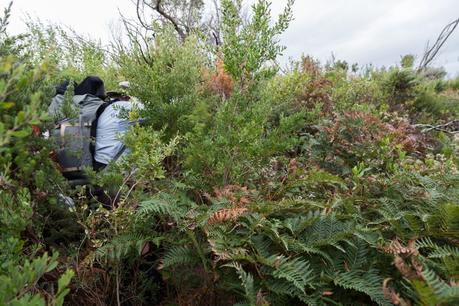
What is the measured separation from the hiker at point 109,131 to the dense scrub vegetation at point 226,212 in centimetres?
20

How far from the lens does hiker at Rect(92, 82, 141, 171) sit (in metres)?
2.86

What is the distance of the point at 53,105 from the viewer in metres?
2.92

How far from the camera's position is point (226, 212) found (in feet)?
6.35

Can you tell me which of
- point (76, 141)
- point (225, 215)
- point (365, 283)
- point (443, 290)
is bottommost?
point (365, 283)

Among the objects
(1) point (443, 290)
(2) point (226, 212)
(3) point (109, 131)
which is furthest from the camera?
(3) point (109, 131)

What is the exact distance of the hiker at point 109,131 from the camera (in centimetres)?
286

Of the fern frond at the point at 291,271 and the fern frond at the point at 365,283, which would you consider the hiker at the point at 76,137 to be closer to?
the fern frond at the point at 291,271

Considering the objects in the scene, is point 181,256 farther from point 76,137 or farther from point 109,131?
point 109,131

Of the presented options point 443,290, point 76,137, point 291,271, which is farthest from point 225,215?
point 76,137

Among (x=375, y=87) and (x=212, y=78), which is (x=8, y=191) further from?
(x=375, y=87)

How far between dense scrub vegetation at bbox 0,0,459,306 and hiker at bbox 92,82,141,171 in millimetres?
196

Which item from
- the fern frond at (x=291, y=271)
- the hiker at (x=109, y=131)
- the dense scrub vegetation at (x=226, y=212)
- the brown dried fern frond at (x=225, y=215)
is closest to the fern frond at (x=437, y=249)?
the dense scrub vegetation at (x=226, y=212)

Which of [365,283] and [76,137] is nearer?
[365,283]

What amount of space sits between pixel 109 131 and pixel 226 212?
4.64 ft
